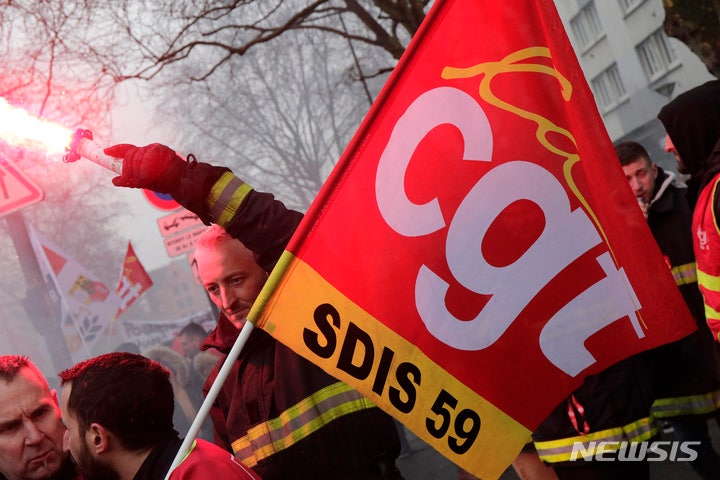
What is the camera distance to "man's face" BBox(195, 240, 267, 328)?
3072mm

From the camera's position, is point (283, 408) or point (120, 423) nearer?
point (120, 423)

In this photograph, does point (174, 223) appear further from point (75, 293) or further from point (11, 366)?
point (11, 366)

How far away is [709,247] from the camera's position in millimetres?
3189

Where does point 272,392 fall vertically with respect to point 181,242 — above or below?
above

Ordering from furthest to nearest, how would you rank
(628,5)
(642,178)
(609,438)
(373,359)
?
(628,5)
(642,178)
(609,438)
(373,359)

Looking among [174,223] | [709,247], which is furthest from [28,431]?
[174,223]

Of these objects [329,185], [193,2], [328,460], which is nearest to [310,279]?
[329,185]

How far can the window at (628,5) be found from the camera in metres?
18.8

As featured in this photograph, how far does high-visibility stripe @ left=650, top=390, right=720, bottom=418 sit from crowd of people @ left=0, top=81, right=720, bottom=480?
1066mm

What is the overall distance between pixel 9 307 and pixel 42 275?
36.3ft

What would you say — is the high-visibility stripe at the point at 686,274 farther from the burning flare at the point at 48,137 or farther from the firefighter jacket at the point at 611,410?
the burning flare at the point at 48,137

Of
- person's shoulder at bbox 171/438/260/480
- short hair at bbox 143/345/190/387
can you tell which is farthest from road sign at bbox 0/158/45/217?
short hair at bbox 143/345/190/387

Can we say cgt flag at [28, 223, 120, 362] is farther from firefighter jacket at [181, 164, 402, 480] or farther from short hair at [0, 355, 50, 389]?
firefighter jacket at [181, 164, 402, 480]

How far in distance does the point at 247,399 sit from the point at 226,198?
69 cm
